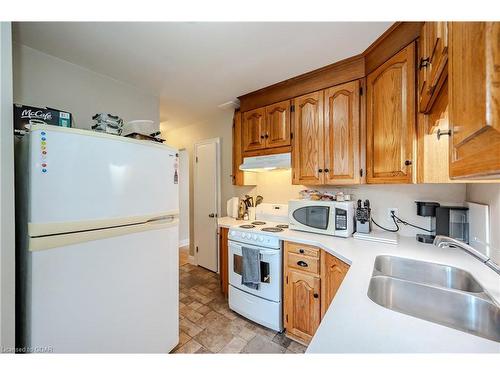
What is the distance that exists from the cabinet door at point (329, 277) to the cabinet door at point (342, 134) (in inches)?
27.9

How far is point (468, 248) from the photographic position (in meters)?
0.83

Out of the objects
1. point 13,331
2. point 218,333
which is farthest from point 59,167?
point 218,333

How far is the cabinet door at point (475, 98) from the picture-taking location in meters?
0.39

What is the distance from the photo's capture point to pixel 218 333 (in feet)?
5.97

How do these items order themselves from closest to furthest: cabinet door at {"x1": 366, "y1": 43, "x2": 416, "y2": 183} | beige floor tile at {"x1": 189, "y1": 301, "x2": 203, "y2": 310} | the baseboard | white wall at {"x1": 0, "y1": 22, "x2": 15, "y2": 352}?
white wall at {"x1": 0, "y1": 22, "x2": 15, "y2": 352}
cabinet door at {"x1": 366, "y1": 43, "x2": 416, "y2": 183}
beige floor tile at {"x1": 189, "y1": 301, "x2": 203, "y2": 310}
the baseboard

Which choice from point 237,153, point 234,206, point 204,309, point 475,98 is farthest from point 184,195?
point 475,98

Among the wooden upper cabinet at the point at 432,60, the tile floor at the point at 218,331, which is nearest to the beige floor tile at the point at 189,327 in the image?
the tile floor at the point at 218,331

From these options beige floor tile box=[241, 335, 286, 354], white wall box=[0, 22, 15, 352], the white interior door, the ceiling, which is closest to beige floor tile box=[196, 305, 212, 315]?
beige floor tile box=[241, 335, 286, 354]

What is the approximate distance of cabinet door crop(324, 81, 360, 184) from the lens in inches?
67.5

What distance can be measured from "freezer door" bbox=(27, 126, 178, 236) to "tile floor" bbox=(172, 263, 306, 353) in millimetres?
1214

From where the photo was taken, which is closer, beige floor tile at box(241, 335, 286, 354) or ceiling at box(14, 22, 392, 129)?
ceiling at box(14, 22, 392, 129)

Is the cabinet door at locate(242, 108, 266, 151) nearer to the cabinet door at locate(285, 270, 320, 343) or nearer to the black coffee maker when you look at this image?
the cabinet door at locate(285, 270, 320, 343)
